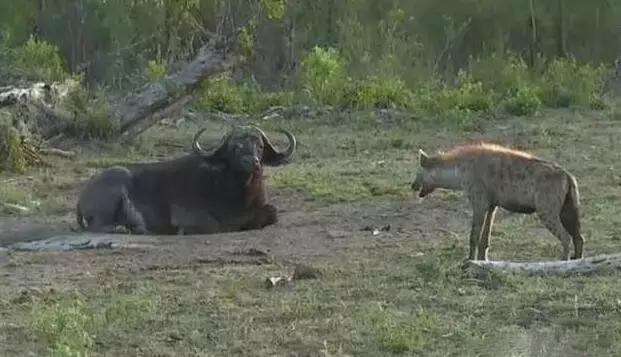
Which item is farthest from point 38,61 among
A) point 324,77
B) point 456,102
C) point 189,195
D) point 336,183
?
point 189,195

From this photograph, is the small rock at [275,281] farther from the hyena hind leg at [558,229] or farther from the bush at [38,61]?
the bush at [38,61]

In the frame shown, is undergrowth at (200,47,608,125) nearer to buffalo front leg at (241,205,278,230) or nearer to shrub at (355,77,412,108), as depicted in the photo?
shrub at (355,77,412,108)

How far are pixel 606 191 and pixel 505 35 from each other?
22430 millimetres

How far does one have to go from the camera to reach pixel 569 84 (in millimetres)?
23047

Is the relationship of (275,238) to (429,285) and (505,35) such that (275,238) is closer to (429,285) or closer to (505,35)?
(429,285)

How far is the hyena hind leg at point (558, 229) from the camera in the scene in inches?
359

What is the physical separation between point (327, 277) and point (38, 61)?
15.9 meters

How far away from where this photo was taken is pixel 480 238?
9.30 meters

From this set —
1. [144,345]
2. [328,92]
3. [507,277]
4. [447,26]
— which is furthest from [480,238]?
[447,26]

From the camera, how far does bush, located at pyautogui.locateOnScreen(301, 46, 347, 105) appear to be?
22.0m

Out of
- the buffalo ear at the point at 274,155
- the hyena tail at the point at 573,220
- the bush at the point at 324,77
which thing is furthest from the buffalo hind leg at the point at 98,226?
the bush at the point at 324,77

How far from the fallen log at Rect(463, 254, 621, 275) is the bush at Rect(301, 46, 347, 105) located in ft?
43.1

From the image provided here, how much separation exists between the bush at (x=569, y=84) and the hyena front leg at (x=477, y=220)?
12.3 metres

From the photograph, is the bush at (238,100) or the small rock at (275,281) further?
the bush at (238,100)
